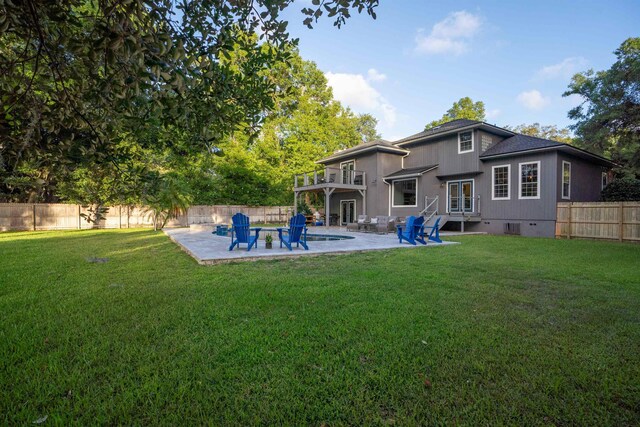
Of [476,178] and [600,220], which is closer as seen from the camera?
[600,220]

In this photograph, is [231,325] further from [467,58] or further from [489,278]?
[467,58]

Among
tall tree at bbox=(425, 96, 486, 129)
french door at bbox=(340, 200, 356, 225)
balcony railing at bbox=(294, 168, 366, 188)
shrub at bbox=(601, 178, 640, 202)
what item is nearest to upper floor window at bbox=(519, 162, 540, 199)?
shrub at bbox=(601, 178, 640, 202)

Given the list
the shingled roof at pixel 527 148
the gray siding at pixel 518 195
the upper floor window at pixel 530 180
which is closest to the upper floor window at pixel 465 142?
the shingled roof at pixel 527 148

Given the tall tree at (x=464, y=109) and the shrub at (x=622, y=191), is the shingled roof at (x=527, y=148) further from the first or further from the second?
the tall tree at (x=464, y=109)

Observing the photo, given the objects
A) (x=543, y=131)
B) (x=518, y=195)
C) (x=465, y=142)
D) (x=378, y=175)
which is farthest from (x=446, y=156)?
(x=543, y=131)

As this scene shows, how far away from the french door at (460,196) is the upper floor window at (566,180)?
388 cm

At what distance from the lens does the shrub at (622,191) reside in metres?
15.6

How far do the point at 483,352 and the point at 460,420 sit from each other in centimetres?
101

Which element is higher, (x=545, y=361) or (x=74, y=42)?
(x=74, y=42)

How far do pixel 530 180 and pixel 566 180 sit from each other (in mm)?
1720

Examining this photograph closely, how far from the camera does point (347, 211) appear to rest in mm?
22312

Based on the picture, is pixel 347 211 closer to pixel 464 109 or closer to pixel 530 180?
pixel 530 180

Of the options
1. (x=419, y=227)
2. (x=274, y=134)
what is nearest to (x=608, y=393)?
(x=419, y=227)

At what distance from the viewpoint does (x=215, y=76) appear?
2.54 meters
